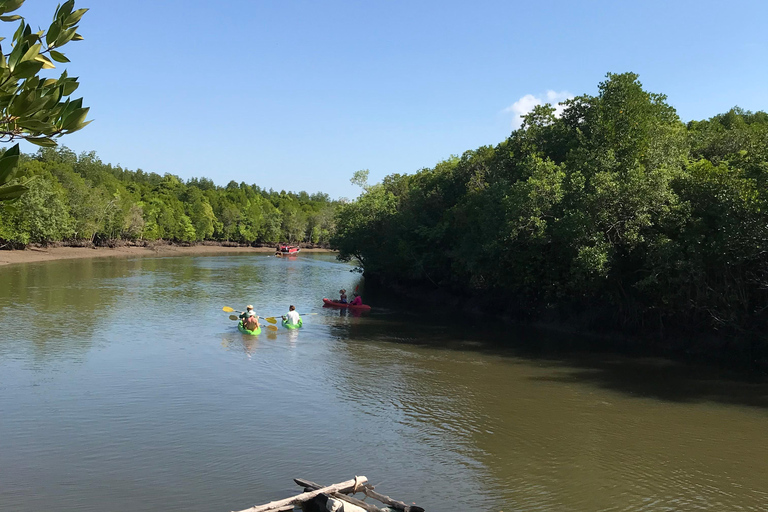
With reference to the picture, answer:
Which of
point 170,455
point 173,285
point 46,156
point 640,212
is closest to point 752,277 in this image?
point 640,212

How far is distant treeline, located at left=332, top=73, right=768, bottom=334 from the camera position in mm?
18312

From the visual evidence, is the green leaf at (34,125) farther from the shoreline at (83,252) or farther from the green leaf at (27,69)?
the shoreline at (83,252)

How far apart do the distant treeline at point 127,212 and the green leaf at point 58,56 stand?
27.1 m

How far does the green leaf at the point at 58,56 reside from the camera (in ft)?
11.9

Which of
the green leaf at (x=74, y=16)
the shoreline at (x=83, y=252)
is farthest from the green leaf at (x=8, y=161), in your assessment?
the shoreline at (x=83, y=252)

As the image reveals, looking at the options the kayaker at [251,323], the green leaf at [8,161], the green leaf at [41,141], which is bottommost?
the kayaker at [251,323]

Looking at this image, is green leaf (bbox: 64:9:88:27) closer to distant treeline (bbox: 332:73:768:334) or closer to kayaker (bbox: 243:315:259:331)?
distant treeline (bbox: 332:73:768:334)

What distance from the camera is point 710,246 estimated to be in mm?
18062

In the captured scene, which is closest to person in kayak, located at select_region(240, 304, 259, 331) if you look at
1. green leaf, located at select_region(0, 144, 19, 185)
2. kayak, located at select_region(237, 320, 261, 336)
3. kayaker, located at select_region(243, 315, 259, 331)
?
kayaker, located at select_region(243, 315, 259, 331)

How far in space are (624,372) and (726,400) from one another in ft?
10.9

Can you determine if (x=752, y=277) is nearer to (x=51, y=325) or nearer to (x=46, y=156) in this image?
(x=51, y=325)

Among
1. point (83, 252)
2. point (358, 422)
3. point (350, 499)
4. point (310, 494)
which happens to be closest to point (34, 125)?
point (310, 494)

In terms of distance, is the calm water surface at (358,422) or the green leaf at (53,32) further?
the calm water surface at (358,422)

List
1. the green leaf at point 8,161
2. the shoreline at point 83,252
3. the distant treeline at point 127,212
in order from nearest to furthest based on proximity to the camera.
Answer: the green leaf at point 8,161 → the shoreline at point 83,252 → the distant treeline at point 127,212
